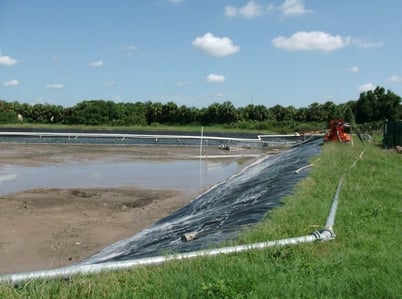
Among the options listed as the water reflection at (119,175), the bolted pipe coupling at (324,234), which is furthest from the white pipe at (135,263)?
the water reflection at (119,175)

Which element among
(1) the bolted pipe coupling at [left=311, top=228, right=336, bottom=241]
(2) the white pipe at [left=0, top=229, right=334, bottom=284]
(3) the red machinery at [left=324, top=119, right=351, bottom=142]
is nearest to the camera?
(2) the white pipe at [left=0, top=229, right=334, bottom=284]

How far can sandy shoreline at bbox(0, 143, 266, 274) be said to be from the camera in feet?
25.2

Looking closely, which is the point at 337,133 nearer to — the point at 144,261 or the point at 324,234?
the point at 324,234

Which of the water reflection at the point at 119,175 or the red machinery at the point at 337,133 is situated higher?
the red machinery at the point at 337,133

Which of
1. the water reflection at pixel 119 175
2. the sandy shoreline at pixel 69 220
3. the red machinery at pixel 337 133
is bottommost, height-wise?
the water reflection at pixel 119 175

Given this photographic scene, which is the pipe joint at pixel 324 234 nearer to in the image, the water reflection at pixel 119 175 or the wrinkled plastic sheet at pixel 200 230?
the wrinkled plastic sheet at pixel 200 230

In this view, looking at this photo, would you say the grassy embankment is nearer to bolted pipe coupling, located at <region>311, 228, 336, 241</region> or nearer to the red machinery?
bolted pipe coupling, located at <region>311, 228, 336, 241</region>

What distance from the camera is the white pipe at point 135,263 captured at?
13.1 feet

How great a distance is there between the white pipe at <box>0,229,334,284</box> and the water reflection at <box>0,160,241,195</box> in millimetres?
10228

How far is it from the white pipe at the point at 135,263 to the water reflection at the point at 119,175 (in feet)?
33.6

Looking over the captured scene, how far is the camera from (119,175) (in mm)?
18266

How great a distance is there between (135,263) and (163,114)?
60021 millimetres

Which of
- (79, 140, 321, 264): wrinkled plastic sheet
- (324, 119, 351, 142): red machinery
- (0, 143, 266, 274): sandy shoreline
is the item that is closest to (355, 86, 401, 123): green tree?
(324, 119, 351, 142): red machinery

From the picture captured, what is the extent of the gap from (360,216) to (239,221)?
68.4 inches
